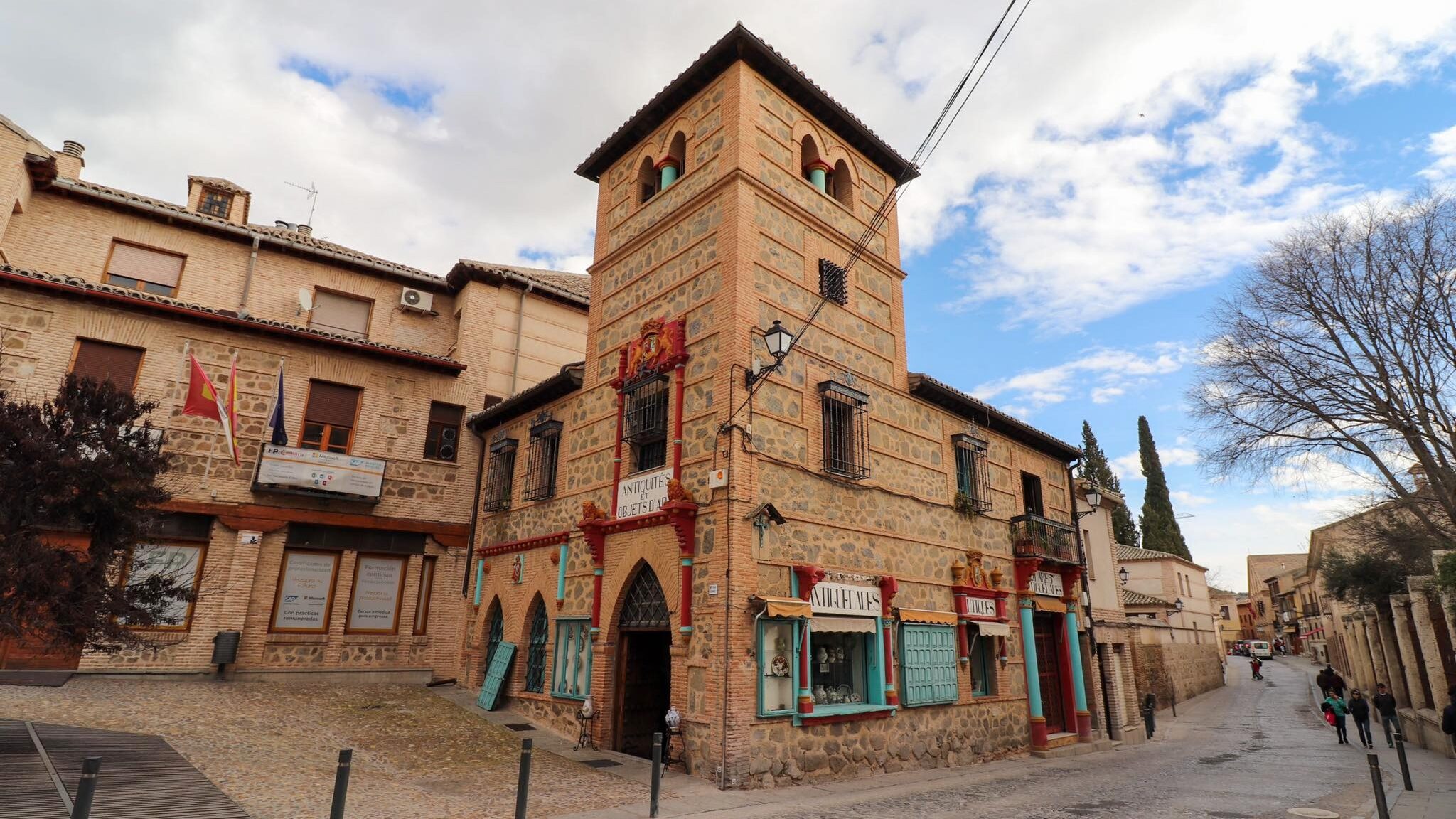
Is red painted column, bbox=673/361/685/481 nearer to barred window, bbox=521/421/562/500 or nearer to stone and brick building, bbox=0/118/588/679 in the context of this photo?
barred window, bbox=521/421/562/500

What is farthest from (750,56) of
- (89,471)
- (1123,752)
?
(1123,752)

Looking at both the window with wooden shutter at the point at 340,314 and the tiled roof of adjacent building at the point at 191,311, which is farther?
the window with wooden shutter at the point at 340,314

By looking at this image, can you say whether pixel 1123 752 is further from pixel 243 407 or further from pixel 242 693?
pixel 243 407

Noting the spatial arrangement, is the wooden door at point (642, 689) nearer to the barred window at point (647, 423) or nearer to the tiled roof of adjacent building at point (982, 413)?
the barred window at point (647, 423)

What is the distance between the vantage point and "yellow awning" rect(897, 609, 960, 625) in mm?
12289

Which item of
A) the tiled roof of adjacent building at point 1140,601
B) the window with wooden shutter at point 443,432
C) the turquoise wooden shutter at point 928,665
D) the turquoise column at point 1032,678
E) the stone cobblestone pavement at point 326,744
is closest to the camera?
the stone cobblestone pavement at point 326,744

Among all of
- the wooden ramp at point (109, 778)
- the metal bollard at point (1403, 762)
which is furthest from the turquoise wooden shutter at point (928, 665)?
the wooden ramp at point (109, 778)

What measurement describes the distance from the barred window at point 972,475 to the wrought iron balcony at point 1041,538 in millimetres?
1195

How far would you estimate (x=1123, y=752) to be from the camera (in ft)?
55.3

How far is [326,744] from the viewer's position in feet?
33.6

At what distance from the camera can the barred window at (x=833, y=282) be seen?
43.0 feet

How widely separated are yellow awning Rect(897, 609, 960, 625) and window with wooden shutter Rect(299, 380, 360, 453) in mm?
12608

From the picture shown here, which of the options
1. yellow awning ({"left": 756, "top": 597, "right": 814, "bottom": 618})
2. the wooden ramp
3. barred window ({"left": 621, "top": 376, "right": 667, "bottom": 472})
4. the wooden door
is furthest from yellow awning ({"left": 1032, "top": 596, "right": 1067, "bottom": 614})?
the wooden ramp

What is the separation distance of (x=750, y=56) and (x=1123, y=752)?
17.1 metres
